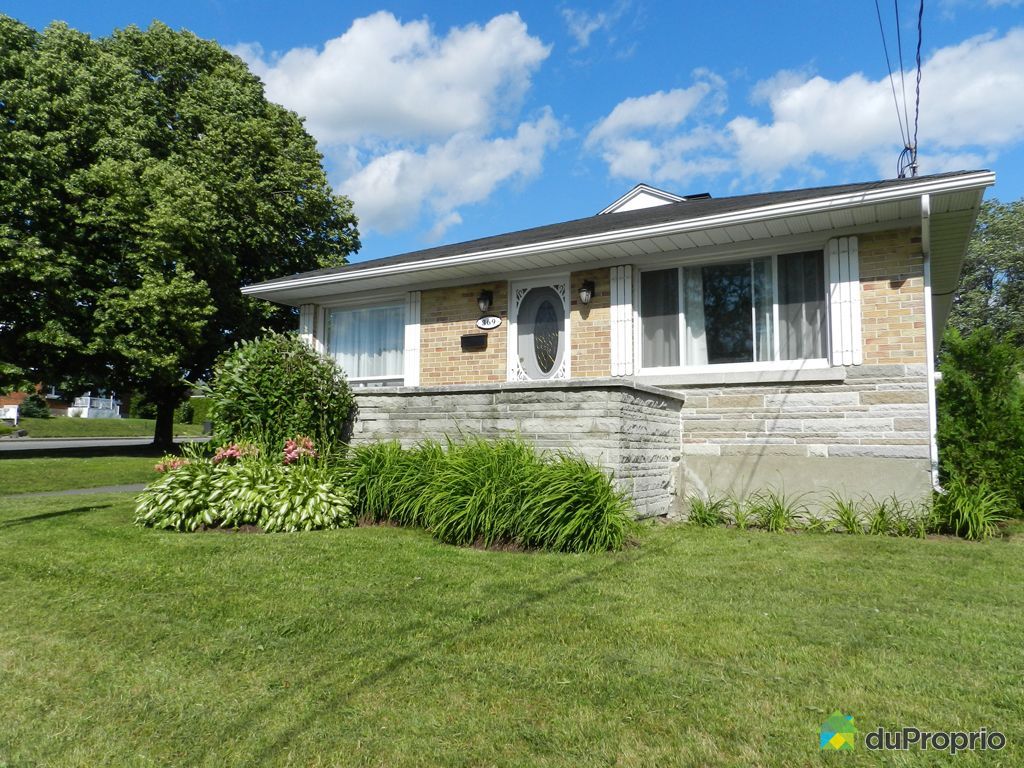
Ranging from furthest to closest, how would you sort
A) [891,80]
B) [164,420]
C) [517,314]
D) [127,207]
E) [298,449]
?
[164,420], [127,207], [517,314], [891,80], [298,449]

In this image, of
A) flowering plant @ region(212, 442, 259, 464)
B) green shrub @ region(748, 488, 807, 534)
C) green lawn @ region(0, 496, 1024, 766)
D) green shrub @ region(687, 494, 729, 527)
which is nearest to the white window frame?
green shrub @ region(748, 488, 807, 534)

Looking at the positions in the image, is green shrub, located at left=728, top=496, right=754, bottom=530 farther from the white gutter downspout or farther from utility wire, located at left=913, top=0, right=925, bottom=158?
utility wire, located at left=913, top=0, right=925, bottom=158

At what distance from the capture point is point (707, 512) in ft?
24.0

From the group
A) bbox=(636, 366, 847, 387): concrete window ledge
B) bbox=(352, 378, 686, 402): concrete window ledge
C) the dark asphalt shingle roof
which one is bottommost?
bbox=(352, 378, 686, 402): concrete window ledge

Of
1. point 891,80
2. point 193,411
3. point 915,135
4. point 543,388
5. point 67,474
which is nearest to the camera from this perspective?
point 543,388

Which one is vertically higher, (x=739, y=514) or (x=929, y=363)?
(x=929, y=363)

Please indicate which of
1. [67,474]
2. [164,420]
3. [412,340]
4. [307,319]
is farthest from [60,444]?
[412,340]

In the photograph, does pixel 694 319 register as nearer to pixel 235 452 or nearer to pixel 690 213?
pixel 690 213

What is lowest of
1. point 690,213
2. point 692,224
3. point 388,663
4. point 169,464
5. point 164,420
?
point 388,663

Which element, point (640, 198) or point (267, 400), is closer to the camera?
point (267, 400)

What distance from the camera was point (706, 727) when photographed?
7.61 feet

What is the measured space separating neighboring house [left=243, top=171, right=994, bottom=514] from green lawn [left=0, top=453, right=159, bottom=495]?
6.47 meters

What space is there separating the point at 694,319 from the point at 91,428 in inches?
1471

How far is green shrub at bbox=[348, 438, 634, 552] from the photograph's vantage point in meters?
5.48
